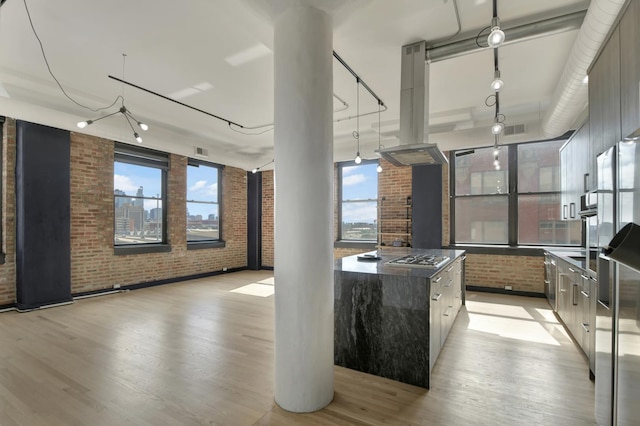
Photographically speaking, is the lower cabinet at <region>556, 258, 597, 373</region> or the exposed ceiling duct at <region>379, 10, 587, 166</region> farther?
the exposed ceiling duct at <region>379, 10, 587, 166</region>

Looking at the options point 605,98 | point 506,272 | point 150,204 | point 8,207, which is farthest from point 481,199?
point 8,207

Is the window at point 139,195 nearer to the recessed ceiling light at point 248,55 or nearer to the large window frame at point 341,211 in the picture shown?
the recessed ceiling light at point 248,55

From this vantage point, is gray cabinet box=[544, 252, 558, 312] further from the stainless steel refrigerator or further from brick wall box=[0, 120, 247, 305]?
brick wall box=[0, 120, 247, 305]

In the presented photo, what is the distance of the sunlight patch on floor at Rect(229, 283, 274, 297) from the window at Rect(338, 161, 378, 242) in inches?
97.7

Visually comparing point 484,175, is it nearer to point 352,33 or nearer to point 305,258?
point 352,33

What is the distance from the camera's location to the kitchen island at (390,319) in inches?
104

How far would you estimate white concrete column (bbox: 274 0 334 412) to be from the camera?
2320 mm

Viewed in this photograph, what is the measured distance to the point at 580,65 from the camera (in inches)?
118

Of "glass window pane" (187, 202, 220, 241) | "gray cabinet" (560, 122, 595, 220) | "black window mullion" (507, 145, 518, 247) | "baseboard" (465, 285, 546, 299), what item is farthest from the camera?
"glass window pane" (187, 202, 220, 241)

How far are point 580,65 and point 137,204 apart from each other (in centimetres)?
738

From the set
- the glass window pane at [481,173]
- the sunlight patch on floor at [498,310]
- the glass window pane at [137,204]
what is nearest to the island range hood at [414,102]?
the sunlight patch on floor at [498,310]

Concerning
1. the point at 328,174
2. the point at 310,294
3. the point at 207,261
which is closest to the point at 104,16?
the point at 328,174

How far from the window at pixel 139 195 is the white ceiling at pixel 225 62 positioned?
665mm

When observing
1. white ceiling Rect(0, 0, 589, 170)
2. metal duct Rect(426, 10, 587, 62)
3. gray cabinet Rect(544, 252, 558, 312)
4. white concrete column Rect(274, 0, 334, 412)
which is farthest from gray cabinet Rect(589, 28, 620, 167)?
gray cabinet Rect(544, 252, 558, 312)
